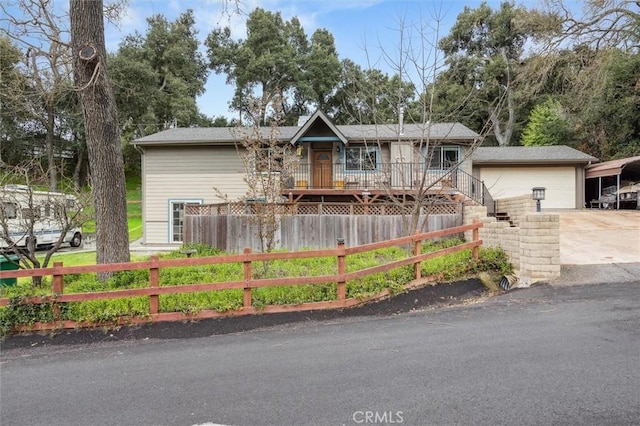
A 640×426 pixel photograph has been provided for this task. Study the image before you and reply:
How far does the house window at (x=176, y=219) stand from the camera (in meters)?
17.7

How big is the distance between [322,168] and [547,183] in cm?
1210

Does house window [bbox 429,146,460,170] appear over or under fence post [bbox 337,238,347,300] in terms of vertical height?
over

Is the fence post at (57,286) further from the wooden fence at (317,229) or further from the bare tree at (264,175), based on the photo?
the wooden fence at (317,229)

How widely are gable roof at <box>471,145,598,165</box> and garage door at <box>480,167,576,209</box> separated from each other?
0.58 metres

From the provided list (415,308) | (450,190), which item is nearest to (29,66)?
(415,308)

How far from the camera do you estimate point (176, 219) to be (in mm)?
17812

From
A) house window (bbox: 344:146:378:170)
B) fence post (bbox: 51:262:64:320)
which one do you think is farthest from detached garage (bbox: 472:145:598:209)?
fence post (bbox: 51:262:64:320)

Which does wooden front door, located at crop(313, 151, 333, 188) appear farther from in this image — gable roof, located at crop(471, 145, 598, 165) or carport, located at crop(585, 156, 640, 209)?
carport, located at crop(585, 156, 640, 209)

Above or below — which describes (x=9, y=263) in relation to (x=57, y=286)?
above

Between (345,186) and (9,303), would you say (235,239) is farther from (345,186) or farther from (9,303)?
(9,303)

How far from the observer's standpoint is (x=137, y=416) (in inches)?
118

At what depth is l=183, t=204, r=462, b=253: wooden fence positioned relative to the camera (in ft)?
36.7

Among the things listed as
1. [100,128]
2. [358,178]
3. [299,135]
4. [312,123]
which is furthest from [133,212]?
[100,128]

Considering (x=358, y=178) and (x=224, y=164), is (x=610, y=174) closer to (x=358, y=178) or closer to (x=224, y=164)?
(x=358, y=178)
